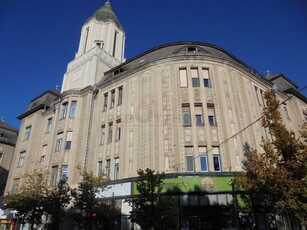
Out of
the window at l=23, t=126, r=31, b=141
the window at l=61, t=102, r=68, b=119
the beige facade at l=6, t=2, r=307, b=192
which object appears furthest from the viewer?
the window at l=23, t=126, r=31, b=141

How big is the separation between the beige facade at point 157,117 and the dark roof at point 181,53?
0.30 ft

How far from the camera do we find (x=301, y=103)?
29.9m

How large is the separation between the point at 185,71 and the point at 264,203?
11823 millimetres

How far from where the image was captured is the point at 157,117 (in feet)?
66.8

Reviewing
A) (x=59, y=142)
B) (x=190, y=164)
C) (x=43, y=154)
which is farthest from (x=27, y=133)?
(x=190, y=164)

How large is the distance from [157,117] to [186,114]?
91.1 inches

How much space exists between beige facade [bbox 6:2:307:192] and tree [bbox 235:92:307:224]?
3260 mm

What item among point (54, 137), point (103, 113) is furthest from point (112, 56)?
point (54, 137)

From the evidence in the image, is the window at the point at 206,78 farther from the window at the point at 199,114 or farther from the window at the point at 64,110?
the window at the point at 64,110

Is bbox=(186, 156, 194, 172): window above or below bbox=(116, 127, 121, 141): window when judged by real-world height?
below

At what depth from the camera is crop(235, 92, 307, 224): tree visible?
12.9 meters

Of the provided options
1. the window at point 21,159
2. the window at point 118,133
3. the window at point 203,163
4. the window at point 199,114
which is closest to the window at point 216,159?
the window at point 203,163

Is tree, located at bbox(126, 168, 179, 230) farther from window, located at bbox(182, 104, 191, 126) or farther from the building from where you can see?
window, located at bbox(182, 104, 191, 126)

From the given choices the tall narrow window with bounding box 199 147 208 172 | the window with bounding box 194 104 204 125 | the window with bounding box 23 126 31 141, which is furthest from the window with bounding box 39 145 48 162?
the tall narrow window with bounding box 199 147 208 172
